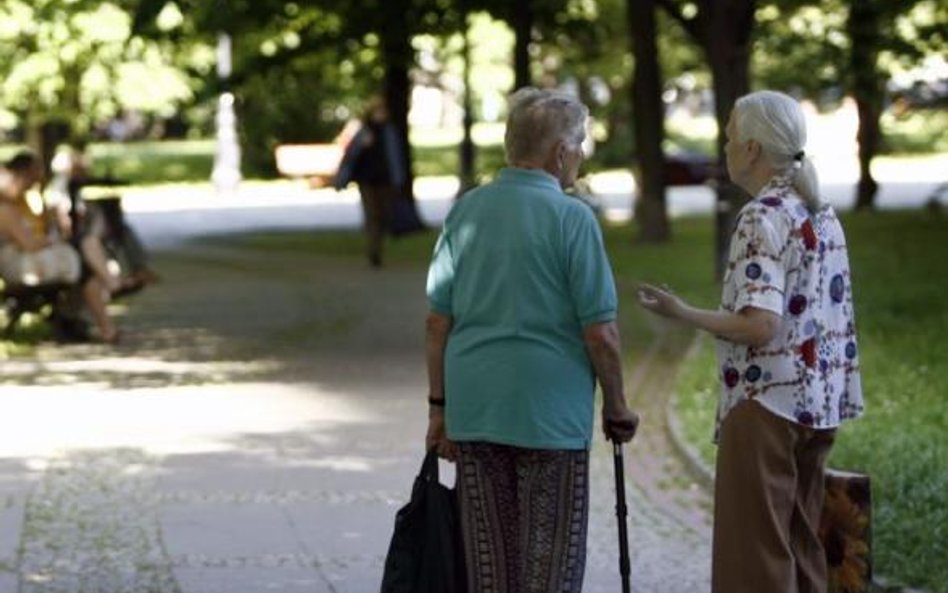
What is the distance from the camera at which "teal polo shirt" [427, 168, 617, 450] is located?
6.48 metres

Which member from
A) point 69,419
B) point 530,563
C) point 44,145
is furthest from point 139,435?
point 44,145

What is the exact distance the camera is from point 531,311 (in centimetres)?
649

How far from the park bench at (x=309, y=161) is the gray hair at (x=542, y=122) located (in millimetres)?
49287

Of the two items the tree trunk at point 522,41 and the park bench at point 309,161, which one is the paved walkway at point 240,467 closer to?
the tree trunk at point 522,41

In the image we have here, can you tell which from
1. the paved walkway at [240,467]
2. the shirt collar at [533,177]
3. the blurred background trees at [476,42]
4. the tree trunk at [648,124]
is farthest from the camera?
the tree trunk at [648,124]

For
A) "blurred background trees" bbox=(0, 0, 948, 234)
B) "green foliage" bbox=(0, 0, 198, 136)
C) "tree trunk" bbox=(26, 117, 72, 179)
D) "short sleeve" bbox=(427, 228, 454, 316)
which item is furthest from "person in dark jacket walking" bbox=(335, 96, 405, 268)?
"short sleeve" bbox=(427, 228, 454, 316)

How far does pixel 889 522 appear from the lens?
1001 cm

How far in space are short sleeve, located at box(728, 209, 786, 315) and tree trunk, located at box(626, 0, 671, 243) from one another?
23.2m

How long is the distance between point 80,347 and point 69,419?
14.6 feet

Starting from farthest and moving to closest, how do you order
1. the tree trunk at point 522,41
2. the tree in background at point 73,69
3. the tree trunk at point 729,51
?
the tree trunk at point 522,41 < the tree in background at point 73,69 < the tree trunk at point 729,51

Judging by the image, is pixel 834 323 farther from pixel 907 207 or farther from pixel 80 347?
pixel 907 207

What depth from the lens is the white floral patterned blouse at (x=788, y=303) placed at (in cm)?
651

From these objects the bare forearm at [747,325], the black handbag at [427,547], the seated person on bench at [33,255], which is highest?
the bare forearm at [747,325]

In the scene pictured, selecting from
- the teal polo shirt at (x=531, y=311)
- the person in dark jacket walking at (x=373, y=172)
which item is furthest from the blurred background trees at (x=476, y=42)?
the teal polo shirt at (x=531, y=311)
